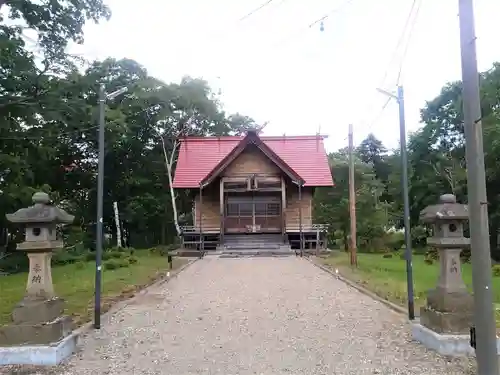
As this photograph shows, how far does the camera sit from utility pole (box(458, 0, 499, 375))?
4.41 m

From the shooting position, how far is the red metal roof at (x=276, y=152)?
94.0 feet

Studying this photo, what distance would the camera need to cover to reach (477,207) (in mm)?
4566

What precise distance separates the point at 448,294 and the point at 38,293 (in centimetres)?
509

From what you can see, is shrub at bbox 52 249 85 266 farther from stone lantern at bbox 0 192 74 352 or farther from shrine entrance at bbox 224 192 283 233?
stone lantern at bbox 0 192 74 352

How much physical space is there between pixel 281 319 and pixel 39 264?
13.2 ft

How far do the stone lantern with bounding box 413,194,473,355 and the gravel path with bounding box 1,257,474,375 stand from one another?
24 centimetres

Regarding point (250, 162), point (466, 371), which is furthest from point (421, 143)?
point (466, 371)

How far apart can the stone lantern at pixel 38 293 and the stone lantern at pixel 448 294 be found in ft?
15.3

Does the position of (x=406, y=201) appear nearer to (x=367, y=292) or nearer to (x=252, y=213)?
(x=367, y=292)

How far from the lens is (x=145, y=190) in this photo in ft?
123

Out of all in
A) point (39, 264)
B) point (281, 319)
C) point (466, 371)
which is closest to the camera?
point (466, 371)

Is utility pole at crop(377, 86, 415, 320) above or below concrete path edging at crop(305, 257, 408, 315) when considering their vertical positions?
above

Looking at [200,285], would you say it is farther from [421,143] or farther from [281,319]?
[421,143]

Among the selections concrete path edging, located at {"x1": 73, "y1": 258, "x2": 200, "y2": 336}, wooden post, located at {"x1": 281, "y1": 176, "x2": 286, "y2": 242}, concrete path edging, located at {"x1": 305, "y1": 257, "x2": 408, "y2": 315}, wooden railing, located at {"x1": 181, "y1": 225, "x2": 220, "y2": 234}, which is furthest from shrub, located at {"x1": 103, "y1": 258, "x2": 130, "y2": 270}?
wooden post, located at {"x1": 281, "y1": 176, "x2": 286, "y2": 242}
